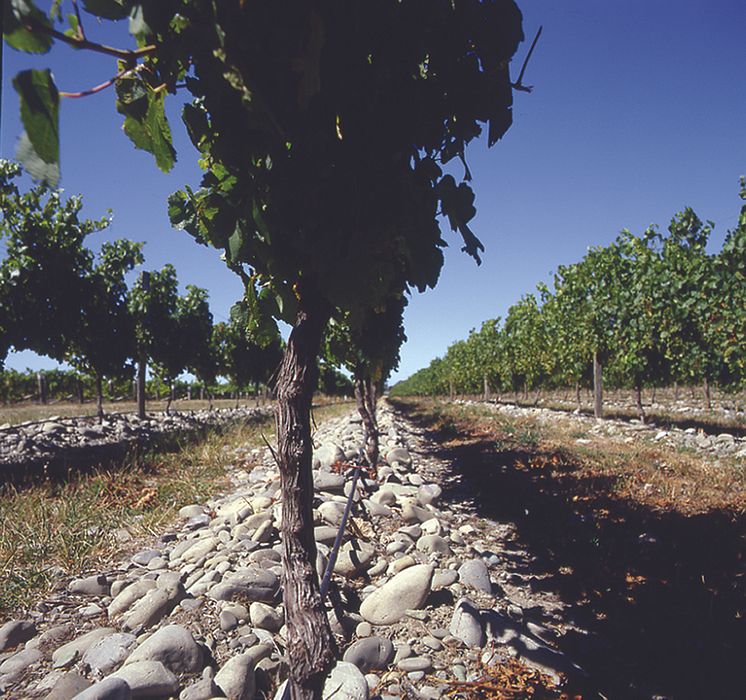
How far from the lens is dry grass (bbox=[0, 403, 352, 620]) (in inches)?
140

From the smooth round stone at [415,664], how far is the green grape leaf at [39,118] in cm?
285

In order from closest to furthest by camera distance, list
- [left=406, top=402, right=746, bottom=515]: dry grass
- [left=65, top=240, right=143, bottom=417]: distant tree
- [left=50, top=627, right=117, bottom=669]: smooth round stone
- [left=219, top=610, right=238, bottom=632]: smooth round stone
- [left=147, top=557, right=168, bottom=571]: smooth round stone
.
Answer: [left=50, top=627, right=117, bottom=669]: smooth round stone, [left=219, top=610, right=238, bottom=632]: smooth round stone, [left=147, top=557, right=168, bottom=571]: smooth round stone, [left=406, top=402, right=746, bottom=515]: dry grass, [left=65, top=240, right=143, bottom=417]: distant tree

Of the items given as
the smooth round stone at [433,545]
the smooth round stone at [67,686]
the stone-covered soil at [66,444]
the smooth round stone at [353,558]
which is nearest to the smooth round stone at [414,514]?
the smooth round stone at [433,545]

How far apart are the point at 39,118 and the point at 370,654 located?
2907 millimetres

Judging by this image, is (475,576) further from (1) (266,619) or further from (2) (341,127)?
(2) (341,127)

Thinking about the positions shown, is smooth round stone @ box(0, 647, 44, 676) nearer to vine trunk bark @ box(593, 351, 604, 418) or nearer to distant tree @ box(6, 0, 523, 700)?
distant tree @ box(6, 0, 523, 700)

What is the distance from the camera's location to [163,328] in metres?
19.0

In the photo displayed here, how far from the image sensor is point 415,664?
8.45ft

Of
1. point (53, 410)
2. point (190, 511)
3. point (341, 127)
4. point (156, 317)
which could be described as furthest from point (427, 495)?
point (53, 410)

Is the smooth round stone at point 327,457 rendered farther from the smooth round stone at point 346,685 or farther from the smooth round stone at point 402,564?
the smooth round stone at point 346,685

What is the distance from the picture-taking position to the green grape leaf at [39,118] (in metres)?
0.99

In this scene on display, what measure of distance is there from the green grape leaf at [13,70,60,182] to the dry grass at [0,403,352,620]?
3.45 meters

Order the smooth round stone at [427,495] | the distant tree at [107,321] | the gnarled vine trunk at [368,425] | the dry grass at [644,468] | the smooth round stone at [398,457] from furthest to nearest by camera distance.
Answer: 1. the distant tree at [107,321]
2. the smooth round stone at [398,457]
3. the gnarled vine trunk at [368,425]
4. the dry grass at [644,468]
5. the smooth round stone at [427,495]

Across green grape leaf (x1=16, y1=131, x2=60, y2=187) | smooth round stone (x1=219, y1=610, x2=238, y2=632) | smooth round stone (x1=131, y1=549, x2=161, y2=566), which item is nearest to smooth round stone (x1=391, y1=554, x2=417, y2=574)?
smooth round stone (x1=219, y1=610, x2=238, y2=632)
